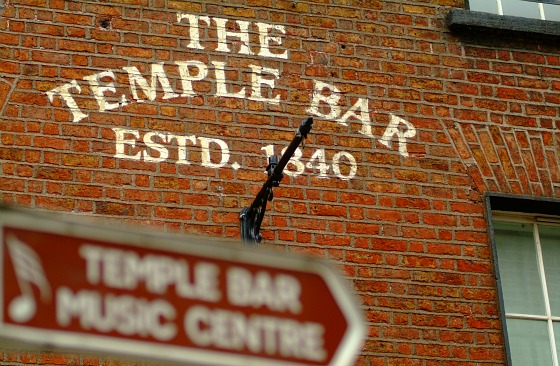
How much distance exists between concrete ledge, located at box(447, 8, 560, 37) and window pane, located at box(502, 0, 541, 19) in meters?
0.23

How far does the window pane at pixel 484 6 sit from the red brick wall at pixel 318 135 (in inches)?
12.3

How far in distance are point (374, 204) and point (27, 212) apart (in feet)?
14.8

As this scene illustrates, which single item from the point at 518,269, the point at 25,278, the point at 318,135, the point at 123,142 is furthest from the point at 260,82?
the point at 25,278

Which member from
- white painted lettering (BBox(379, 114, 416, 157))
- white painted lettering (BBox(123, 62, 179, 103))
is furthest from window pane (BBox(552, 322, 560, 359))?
white painted lettering (BBox(123, 62, 179, 103))

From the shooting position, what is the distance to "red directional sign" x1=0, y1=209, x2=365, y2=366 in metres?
2.66

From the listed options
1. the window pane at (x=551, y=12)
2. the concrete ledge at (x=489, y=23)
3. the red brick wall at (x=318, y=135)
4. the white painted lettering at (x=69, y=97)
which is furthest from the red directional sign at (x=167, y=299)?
the window pane at (x=551, y=12)

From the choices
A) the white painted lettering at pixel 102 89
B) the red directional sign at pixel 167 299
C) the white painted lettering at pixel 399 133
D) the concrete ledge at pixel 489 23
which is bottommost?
the red directional sign at pixel 167 299

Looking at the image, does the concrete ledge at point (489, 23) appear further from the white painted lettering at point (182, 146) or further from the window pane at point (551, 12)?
the white painted lettering at point (182, 146)

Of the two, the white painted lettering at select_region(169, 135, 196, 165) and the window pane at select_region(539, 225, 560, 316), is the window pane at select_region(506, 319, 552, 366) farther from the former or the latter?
the white painted lettering at select_region(169, 135, 196, 165)

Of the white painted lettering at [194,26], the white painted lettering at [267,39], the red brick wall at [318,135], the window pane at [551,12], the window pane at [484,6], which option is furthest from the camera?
the window pane at [551,12]

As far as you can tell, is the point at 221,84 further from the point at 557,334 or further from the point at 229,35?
the point at 557,334

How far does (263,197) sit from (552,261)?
6.81ft

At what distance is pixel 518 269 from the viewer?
7.26 metres

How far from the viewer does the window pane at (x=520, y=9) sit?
802 cm
